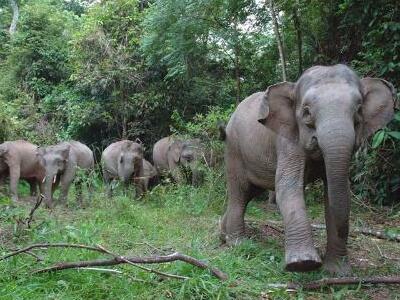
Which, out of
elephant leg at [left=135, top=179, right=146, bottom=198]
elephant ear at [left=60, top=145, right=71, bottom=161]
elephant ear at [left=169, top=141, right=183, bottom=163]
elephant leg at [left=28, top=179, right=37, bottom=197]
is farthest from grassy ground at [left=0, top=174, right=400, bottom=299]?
elephant leg at [left=28, top=179, right=37, bottom=197]

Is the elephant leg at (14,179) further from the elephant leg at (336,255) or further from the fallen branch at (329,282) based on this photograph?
the fallen branch at (329,282)

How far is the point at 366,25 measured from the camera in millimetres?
9766

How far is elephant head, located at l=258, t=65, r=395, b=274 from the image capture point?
3.98 metres

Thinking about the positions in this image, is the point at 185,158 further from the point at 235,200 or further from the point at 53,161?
the point at 235,200

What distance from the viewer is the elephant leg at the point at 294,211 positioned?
4145 mm

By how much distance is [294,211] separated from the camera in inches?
176

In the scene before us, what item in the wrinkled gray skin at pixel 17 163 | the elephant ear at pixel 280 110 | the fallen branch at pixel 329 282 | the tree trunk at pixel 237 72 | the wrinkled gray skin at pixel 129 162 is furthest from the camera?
the tree trunk at pixel 237 72

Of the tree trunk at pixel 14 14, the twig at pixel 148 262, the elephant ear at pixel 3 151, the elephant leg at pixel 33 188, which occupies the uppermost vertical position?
the tree trunk at pixel 14 14

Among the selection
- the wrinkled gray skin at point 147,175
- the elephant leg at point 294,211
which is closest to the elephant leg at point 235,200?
the elephant leg at point 294,211

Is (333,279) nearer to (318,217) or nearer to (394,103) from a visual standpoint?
(394,103)

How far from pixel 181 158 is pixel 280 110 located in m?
7.97

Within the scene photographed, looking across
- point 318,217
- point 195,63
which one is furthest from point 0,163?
point 318,217

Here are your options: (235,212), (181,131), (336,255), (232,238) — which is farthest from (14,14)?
(336,255)

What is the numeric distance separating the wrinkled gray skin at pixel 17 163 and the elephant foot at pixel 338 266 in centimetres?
839
